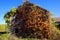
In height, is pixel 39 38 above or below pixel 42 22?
below

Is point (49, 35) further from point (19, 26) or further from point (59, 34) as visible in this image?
point (19, 26)

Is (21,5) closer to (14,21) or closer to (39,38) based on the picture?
(14,21)

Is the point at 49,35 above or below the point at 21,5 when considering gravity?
below

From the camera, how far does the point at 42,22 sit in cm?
1928

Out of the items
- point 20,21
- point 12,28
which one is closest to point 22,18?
point 20,21

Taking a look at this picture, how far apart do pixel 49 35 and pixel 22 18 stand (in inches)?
112

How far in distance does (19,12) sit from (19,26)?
129 cm

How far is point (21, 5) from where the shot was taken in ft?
65.3

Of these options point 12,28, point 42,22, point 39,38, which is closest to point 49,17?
point 42,22

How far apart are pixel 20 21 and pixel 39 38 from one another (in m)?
2.28

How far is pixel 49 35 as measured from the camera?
62.8 ft

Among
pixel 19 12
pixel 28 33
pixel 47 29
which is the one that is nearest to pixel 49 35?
pixel 47 29

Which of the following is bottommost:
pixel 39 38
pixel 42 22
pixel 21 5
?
pixel 39 38

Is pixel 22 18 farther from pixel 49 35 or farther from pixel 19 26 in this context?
pixel 49 35
